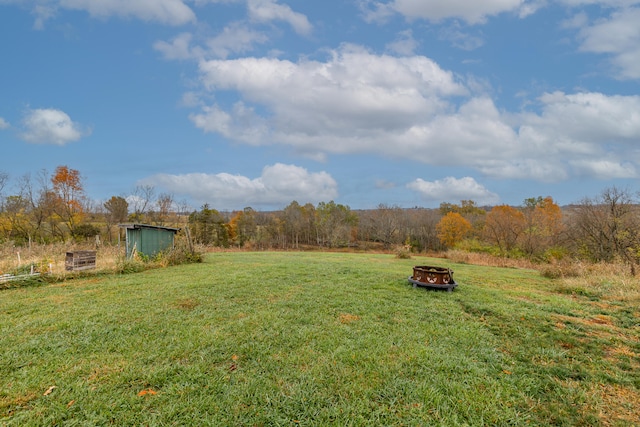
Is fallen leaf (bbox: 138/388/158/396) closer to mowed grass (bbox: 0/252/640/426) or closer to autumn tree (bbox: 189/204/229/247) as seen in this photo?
mowed grass (bbox: 0/252/640/426)

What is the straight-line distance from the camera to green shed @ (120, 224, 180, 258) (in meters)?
12.4

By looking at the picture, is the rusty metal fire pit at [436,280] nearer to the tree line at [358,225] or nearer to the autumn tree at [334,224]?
the tree line at [358,225]

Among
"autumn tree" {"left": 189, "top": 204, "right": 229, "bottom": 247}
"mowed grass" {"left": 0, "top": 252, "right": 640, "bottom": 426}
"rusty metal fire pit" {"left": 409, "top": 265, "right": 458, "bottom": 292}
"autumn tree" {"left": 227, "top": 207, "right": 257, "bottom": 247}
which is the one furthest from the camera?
"autumn tree" {"left": 227, "top": 207, "right": 257, "bottom": 247}

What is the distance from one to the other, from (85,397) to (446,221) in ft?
128

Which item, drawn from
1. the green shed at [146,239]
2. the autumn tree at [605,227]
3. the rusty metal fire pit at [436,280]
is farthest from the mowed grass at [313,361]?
the autumn tree at [605,227]

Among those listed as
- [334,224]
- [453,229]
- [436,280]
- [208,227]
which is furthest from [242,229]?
[436,280]

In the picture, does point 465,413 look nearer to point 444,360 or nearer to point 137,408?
point 444,360

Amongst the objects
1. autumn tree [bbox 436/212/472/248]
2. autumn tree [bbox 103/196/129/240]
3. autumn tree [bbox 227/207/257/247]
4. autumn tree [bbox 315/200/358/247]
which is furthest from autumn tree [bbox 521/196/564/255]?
autumn tree [bbox 103/196/129/240]

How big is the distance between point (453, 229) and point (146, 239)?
112 feet

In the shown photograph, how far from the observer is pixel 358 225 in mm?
46031

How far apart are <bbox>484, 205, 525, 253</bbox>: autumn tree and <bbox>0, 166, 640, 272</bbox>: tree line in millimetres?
85

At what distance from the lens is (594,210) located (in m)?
18.2

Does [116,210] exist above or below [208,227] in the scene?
above

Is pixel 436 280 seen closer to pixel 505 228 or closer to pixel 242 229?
pixel 505 228
